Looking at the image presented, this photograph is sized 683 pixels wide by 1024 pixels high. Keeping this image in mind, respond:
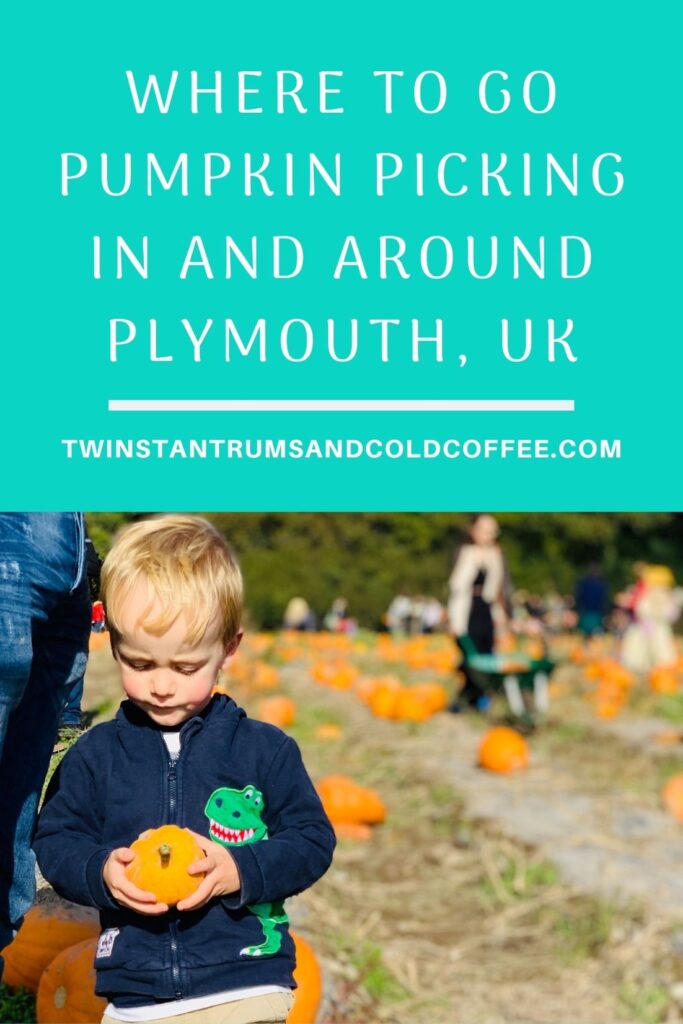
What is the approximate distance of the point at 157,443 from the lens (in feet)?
11.5

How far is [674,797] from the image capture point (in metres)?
7.58

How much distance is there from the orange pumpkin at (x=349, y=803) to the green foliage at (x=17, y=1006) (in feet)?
11.7

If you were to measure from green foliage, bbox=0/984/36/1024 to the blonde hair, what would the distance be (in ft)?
4.10

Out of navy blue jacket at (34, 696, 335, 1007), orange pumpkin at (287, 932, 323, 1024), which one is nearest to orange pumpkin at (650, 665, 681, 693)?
orange pumpkin at (287, 932, 323, 1024)

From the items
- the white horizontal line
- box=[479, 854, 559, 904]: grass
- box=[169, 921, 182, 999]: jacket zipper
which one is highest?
the white horizontal line

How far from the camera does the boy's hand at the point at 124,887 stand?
7.61 feet

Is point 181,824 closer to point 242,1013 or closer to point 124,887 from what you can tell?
point 124,887

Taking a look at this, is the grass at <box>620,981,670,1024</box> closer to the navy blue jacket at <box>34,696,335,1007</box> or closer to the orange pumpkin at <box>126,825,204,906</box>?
the navy blue jacket at <box>34,696,335,1007</box>

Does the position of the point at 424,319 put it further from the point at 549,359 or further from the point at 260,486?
the point at 260,486

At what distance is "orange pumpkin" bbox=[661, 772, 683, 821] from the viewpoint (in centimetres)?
746

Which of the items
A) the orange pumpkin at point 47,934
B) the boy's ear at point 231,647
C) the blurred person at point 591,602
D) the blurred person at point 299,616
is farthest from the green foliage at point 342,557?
the boy's ear at point 231,647

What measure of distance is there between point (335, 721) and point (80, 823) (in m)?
7.89

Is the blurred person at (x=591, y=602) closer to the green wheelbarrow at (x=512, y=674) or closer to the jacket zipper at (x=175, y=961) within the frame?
the green wheelbarrow at (x=512, y=674)

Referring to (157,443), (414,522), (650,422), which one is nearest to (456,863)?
(650,422)
